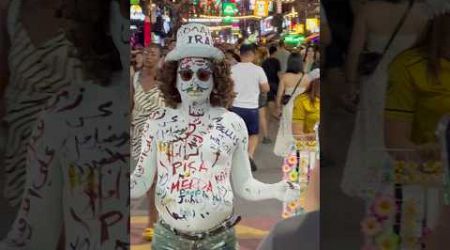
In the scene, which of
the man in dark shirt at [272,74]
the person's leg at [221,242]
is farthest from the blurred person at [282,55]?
the person's leg at [221,242]

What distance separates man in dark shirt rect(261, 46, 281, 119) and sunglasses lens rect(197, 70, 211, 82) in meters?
3.59

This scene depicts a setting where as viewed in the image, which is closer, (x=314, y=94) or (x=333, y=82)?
(x=333, y=82)

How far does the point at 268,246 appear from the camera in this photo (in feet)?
11.2

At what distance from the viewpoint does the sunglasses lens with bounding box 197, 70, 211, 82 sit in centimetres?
319

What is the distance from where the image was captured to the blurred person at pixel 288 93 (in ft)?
16.2

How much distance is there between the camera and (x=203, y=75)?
3193mm

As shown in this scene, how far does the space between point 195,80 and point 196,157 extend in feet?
1.13

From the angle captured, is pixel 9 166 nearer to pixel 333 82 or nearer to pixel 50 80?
pixel 50 80

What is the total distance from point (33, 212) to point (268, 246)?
1157 millimetres

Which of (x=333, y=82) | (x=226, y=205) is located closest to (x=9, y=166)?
(x=226, y=205)

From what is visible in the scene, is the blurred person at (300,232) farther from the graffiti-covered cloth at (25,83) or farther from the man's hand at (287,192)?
the graffiti-covered cloth at (25,83)

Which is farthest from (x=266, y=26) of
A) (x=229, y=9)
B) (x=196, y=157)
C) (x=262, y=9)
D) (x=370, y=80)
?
(x=370, y=80)

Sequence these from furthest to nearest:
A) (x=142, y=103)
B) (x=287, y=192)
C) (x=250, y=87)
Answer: (x=250, y=87), (x=142, y=103), (x=287, y=192)

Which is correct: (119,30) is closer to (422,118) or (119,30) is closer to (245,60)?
(422,118)
